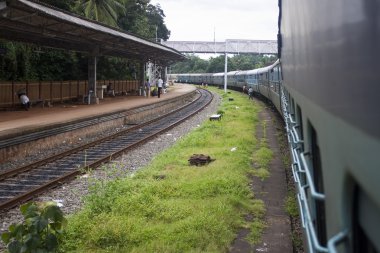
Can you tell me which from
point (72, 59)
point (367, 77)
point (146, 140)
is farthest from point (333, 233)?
point (72, 59)

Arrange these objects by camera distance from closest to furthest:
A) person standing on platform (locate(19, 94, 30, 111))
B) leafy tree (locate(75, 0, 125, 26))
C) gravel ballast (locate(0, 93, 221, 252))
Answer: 1. gravel ballast (locate(0, 93, 221, 252))
2. person standing on platform (locate(19, 94, 30, 111))
3. leafy tree (locate(75, 0, 125, 26))

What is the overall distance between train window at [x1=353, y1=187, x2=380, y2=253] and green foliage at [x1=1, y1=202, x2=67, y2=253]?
348 centimetres

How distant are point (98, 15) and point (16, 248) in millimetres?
33992

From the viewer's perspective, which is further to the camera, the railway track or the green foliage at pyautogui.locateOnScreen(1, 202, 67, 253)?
the railway track

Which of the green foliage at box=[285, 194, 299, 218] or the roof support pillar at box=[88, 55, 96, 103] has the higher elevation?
the roof support pillar at box=[88, 55, 96, 103]

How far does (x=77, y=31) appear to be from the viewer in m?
17.7

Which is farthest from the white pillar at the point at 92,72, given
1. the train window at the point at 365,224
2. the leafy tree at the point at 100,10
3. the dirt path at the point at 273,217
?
the train window at the point at 365,224

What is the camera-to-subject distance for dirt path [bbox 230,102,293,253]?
5266 mm

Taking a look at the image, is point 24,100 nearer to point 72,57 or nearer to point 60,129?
point 60,129

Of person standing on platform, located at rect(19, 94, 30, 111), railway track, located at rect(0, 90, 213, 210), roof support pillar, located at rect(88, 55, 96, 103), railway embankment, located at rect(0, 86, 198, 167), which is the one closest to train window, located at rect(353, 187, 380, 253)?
railway track, located at rect(0, 90, 213, 210)

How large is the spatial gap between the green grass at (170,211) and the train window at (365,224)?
12.6 ft

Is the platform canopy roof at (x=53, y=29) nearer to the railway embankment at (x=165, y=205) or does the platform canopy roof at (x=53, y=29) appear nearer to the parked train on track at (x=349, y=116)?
the railway embankment at (x=165, y=205)

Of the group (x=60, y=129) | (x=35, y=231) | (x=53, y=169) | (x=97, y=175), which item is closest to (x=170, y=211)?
(x=35, y=231)

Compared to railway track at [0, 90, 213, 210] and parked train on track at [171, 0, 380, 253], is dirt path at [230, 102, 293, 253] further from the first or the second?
railway track at [0, 90, 213, 210]
